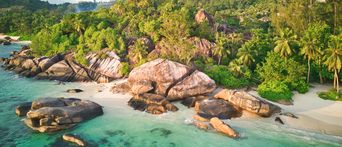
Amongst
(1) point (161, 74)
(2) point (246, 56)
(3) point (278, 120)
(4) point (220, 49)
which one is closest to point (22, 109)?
(1) point (161, 74)

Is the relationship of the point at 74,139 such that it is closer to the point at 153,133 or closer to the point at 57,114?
the point at 57,114

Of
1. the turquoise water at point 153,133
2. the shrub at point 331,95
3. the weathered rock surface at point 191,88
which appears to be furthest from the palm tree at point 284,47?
the turquoise water at point 153,133

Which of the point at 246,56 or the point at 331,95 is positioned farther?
the point at 246,56

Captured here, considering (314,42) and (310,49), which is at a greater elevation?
→ (314,42)

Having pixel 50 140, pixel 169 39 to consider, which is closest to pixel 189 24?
pixel 169 39

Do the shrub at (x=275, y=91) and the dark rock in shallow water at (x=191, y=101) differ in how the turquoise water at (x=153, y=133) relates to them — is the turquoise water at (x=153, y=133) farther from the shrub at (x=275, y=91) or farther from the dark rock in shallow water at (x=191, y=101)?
the shrub at (x=275, y=91)

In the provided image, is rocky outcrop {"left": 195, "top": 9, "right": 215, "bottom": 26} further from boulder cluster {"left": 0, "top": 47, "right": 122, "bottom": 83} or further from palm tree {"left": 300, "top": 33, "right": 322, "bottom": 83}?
palm tree {"left": 300, "top": 33, "right": 322, "bottom": 83}

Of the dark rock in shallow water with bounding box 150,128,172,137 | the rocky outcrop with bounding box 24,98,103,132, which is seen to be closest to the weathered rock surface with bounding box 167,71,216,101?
the dark rock in shallow water with bounding box 150,128,172,137
